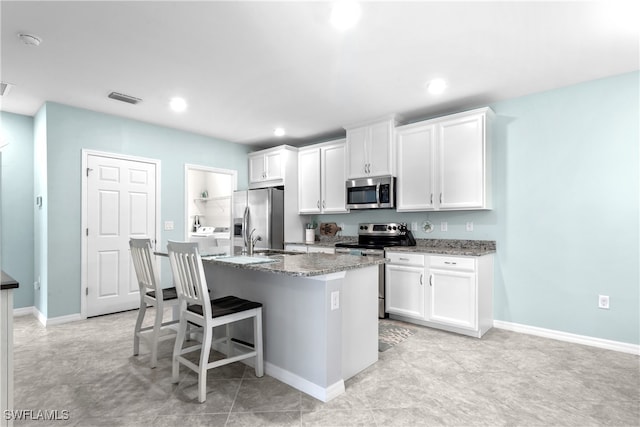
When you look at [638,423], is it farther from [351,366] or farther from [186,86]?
[186,86]

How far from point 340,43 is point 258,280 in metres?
1.93

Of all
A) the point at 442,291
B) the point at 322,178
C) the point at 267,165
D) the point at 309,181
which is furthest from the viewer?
the point at 267,165

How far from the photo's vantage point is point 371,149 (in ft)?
14.3

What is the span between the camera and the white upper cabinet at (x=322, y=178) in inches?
190

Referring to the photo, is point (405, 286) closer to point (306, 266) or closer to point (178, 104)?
point (306, 266)

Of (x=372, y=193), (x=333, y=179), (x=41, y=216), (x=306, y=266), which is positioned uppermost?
(x=333, y=179)

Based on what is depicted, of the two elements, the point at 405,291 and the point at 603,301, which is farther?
the point at 405,291

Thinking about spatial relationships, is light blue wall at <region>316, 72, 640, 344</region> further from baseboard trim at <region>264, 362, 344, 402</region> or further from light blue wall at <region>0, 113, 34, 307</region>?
light blue wall at <region>0, 113, 34, 307</region>

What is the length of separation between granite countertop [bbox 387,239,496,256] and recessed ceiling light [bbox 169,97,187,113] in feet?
9.54

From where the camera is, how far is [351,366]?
7.98ft

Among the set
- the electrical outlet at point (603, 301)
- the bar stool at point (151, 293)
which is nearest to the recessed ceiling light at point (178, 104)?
the bar stool at point (151, 293)

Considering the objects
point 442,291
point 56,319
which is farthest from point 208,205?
point 442,291

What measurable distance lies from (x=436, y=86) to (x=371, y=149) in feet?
4.09

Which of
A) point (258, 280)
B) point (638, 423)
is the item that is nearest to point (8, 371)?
point (258, 280)
